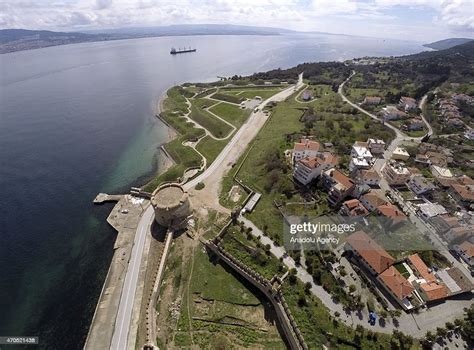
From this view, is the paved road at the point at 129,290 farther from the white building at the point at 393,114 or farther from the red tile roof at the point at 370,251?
the white building at the point at 393,114

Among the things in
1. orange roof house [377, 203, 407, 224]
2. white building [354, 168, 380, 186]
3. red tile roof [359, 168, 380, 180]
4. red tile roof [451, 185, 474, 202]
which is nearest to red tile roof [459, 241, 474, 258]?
orange roof house [377, 203, 407, 224]

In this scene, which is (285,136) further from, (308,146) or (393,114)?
(393,114)

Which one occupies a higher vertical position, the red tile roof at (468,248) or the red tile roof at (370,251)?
the red tile roof at (468,248)

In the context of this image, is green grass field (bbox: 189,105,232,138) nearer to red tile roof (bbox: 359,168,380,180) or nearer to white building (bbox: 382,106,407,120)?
red tile roof (bbox: 359,168,380,180)

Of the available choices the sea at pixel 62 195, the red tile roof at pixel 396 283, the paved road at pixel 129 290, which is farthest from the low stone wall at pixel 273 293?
the sea at pixel 62 195

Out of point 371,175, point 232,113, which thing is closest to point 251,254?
point 371,175

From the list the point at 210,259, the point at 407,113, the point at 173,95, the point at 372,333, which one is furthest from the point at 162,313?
the point at 173,95
